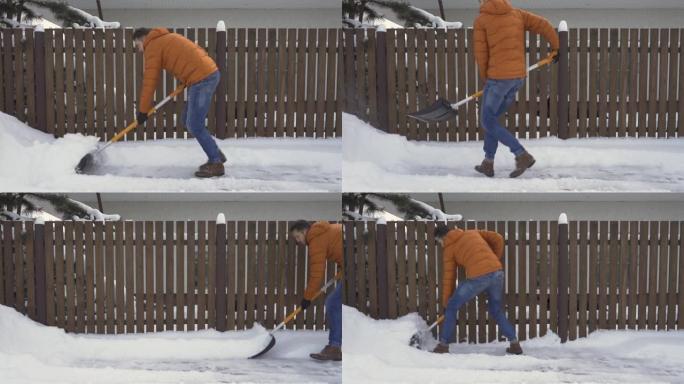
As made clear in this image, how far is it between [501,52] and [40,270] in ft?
7.69

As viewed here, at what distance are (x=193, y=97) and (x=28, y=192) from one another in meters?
0.89

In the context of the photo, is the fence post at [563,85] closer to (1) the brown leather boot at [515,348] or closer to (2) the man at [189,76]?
(1) the brown leather boot at [515,348]

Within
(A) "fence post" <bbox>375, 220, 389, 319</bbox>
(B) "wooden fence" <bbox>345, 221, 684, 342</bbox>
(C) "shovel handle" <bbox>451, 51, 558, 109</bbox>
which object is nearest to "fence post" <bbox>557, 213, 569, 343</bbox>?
(B) "wooden fence" <bbox>345, 221, 684, 342</bbox>

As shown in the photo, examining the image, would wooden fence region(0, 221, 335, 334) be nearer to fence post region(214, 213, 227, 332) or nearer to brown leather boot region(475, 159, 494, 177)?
fence post region(214, 213, 227, 332)

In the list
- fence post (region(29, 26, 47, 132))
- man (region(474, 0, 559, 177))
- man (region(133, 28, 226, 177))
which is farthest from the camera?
fence post (region(29, 26, 47, 132))

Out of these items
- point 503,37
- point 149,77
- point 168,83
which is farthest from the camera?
point 168,83

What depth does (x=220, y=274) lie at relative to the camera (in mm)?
5105

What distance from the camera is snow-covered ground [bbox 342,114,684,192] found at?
4.87 metres

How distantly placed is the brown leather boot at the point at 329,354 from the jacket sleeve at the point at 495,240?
0.84 m

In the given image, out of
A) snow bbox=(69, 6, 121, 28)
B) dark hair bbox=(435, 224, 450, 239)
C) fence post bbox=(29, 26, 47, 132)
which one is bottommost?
dark hair bbox=(435, 224, 450, 239)

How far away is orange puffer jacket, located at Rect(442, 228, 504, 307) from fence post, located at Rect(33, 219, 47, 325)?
6.07ft

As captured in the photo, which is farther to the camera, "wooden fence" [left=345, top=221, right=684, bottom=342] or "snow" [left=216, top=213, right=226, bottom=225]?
"snow" [left=216, top=213, right=226, bottom=225]

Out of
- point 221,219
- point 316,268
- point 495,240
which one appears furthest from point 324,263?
point 495,240

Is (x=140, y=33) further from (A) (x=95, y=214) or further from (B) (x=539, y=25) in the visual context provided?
(B) (x=539, y=25)
